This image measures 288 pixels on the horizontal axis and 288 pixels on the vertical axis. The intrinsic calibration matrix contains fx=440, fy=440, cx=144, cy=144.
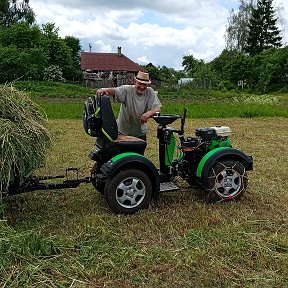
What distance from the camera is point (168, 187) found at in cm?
528

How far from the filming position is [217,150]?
5.30 m

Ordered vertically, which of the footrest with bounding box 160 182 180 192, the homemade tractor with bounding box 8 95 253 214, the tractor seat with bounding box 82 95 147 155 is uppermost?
the tractor seat with bounding box 82 95 147 155

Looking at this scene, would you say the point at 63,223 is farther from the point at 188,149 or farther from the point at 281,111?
the point at 281,111

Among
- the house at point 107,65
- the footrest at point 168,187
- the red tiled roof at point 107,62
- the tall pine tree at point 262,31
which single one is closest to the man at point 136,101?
the footrest at point 168,187

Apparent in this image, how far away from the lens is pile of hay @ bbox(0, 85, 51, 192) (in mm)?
4129

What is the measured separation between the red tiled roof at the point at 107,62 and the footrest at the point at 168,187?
172 feet

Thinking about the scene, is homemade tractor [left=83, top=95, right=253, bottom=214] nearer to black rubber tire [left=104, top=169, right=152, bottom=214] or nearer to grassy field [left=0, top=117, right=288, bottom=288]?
black rubber tire [left=104, top=169, right=152, bottom=214]

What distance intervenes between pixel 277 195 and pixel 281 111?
13.4 metres

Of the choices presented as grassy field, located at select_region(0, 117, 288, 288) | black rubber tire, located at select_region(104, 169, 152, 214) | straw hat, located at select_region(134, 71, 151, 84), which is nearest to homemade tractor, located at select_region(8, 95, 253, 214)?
black rubber tire, located at select_region(104, 169, 152, 214)

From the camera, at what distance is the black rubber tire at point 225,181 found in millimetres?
5230

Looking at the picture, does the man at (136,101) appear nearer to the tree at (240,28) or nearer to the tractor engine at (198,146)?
the tractor engine at (198,146)

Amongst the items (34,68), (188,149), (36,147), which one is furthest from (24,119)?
(34,68)

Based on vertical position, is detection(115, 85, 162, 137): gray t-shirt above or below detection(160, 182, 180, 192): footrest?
above

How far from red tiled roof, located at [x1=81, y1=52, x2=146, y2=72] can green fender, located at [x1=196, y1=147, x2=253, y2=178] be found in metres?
52.6
